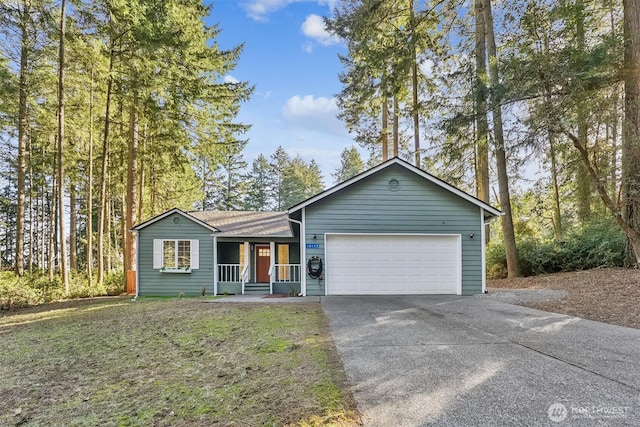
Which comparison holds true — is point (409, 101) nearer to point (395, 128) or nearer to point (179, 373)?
point (395, 128)

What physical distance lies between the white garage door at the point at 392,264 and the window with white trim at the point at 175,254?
5.54 m

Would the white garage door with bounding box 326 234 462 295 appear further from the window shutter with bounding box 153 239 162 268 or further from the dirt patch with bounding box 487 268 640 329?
the window shutter with bounding box 153 239 162 268

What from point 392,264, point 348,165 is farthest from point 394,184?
point 348,165

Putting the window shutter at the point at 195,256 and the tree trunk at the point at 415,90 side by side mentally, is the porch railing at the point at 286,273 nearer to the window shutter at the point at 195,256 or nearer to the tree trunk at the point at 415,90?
the window shutter at the point at 195,256

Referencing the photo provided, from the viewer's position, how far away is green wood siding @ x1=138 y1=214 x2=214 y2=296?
12.4 meters

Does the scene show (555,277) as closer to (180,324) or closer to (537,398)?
(537,398)

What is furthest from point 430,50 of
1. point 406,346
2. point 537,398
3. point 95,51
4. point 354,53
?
point 537,398

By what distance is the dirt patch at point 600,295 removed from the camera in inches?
236

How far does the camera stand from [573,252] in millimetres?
11633

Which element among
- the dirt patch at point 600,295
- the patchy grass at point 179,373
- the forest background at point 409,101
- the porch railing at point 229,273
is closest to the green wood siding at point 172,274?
the porch railing at point 229,273

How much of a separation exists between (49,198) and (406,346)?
2911cm

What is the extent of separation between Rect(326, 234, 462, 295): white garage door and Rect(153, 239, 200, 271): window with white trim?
5.54m

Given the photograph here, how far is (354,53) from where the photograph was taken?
46.9 feet

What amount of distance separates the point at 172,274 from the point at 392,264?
8.17 m
